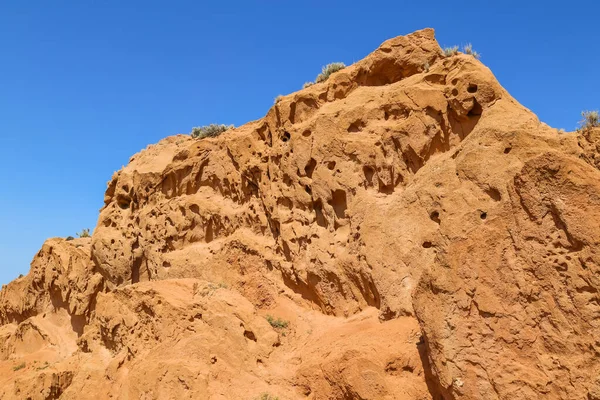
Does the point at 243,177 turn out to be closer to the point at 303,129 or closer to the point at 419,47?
the point at 303,129

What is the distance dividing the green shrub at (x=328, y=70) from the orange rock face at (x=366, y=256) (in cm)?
76

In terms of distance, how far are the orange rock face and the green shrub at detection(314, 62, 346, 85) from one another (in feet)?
2.49

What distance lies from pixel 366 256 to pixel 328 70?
5901 mm

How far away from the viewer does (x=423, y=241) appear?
31.7ft

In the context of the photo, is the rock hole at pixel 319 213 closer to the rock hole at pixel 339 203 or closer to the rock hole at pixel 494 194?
the rock hole at pixel 339 203

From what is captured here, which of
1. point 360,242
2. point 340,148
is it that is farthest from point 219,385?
point 340,148

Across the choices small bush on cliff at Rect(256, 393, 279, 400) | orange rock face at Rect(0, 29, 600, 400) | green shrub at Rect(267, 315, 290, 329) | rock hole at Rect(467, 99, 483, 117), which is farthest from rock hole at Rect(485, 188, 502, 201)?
green shrub at Rect(267, 315, 290, 329)

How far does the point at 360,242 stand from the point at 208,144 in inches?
279

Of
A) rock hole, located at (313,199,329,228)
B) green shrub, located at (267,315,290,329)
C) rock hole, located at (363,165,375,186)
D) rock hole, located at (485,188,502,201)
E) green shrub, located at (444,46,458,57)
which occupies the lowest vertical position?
green shrub, located at (267,315,290,329)

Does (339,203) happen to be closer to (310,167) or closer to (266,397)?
(310,167)

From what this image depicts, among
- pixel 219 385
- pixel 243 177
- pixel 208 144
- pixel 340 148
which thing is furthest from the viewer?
pixel 208 144

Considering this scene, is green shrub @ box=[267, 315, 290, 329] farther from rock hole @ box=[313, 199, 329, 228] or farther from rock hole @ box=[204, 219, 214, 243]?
rock hole @ box=[204, 219, 214, 243]

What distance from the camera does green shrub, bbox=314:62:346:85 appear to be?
44.8 feet

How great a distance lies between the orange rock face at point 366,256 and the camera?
6.76m
